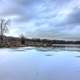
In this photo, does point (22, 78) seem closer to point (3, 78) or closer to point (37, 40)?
point (3, 78)

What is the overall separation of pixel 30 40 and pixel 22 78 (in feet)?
304

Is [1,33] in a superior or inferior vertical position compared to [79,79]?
superior

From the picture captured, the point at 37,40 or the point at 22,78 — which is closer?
the point at 22,78

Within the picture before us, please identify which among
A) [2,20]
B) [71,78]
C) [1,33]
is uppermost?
[2,20]

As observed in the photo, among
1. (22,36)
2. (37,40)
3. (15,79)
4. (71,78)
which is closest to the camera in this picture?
(15,79)

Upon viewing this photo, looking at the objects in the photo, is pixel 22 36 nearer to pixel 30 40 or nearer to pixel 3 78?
pixel 30 40

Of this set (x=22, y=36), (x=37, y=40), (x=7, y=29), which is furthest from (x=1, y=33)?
(x=37, y=40)

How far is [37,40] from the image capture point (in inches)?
3981

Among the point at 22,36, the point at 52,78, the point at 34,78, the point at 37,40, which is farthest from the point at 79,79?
the point at 37,40

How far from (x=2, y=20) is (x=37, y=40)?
43900 millimetres

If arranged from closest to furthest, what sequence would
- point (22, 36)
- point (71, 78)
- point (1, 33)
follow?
1. point (71, 78)
2. point (1, 33)
3. point (22, 36)

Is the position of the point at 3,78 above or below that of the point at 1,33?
below

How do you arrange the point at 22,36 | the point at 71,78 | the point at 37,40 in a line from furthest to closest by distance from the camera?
the point at 37,40 < the point at 22,36 < the point at 71,78

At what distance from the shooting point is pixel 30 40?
102m
